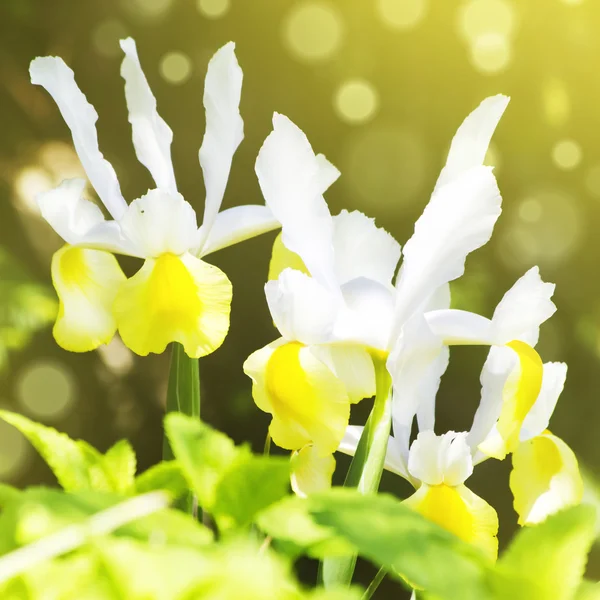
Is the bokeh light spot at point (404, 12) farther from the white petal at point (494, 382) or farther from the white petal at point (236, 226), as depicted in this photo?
the white petal at point (494, 382)

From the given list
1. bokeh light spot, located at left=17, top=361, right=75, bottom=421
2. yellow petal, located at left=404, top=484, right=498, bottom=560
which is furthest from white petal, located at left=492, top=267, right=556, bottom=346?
bokeh light spot, located at left=17, top=361, right=75, bottom=421

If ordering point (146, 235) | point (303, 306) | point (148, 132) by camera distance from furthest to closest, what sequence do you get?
point (148, 132) → point (146, 235) → point (303, 306)

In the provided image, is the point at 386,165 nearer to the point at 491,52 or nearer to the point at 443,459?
the point at 491,52

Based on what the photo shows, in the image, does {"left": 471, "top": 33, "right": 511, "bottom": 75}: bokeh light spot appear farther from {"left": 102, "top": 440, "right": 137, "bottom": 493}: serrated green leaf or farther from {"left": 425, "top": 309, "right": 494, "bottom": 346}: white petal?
{"left": 102, "top": 440, "right": 137, "bottom": 493}: serrated green leaf

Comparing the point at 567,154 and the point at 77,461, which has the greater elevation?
the point at 567,154

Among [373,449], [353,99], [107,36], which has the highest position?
[107,36]

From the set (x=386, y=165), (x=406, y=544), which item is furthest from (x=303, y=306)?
(x=386, y=165)
